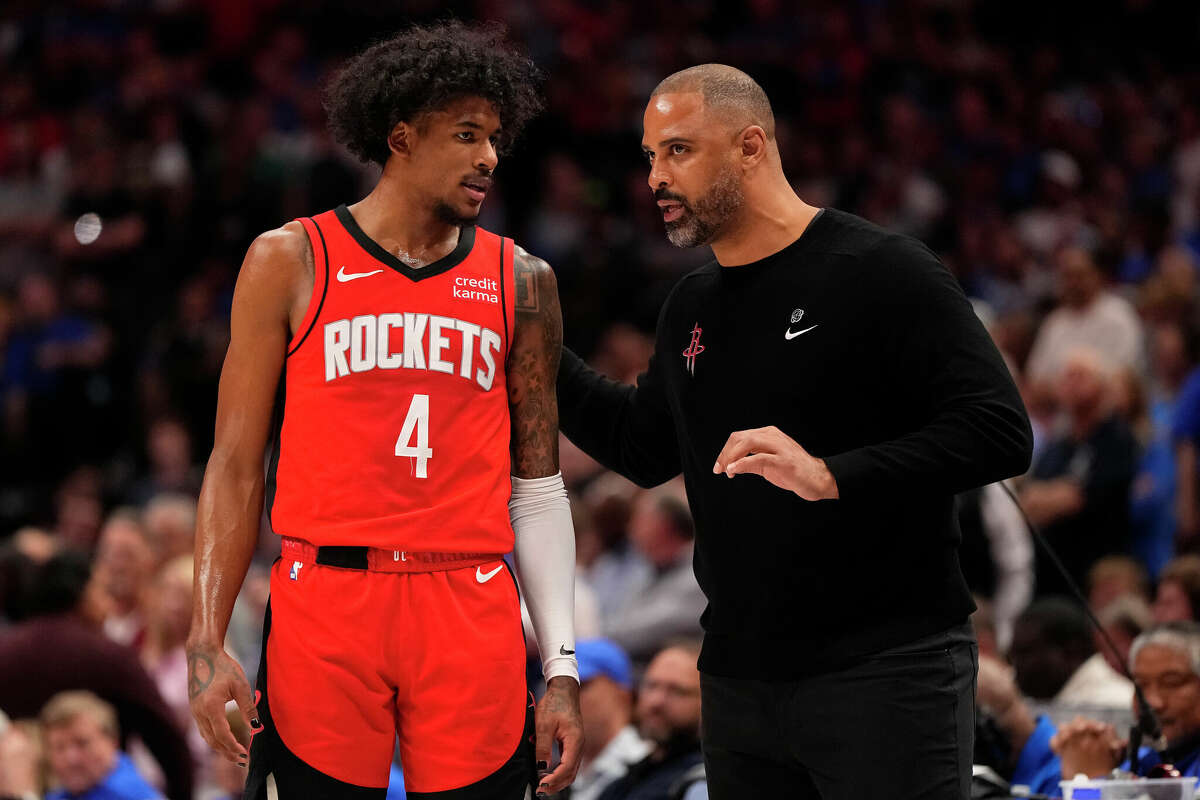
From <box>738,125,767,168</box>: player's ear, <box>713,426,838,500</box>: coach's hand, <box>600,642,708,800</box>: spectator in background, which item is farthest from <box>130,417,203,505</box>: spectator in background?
<box>713,426,838,500</box>: coach's hand

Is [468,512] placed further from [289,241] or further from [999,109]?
[999,109]

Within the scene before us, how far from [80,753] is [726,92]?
3.70 meters

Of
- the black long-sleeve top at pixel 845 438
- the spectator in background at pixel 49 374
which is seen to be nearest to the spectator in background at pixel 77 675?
the black long-sleeve top at pixel 845 438

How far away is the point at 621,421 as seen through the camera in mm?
4125

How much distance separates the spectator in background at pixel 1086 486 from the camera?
826 cm

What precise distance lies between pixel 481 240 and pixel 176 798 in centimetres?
361

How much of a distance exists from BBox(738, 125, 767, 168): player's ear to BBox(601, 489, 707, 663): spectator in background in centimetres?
408

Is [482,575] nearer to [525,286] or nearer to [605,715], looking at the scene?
[525,286]

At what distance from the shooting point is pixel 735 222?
375 cm

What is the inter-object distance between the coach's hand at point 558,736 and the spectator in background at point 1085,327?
6.34 meters

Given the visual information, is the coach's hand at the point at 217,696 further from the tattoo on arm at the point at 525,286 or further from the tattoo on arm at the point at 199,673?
the tattoo on arm at the point at 525,286

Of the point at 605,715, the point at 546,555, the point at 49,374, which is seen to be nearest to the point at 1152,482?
the point at 605,715

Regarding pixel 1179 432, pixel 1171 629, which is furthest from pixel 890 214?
pixel 1171 629

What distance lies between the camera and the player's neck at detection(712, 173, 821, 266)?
12.3 feet
